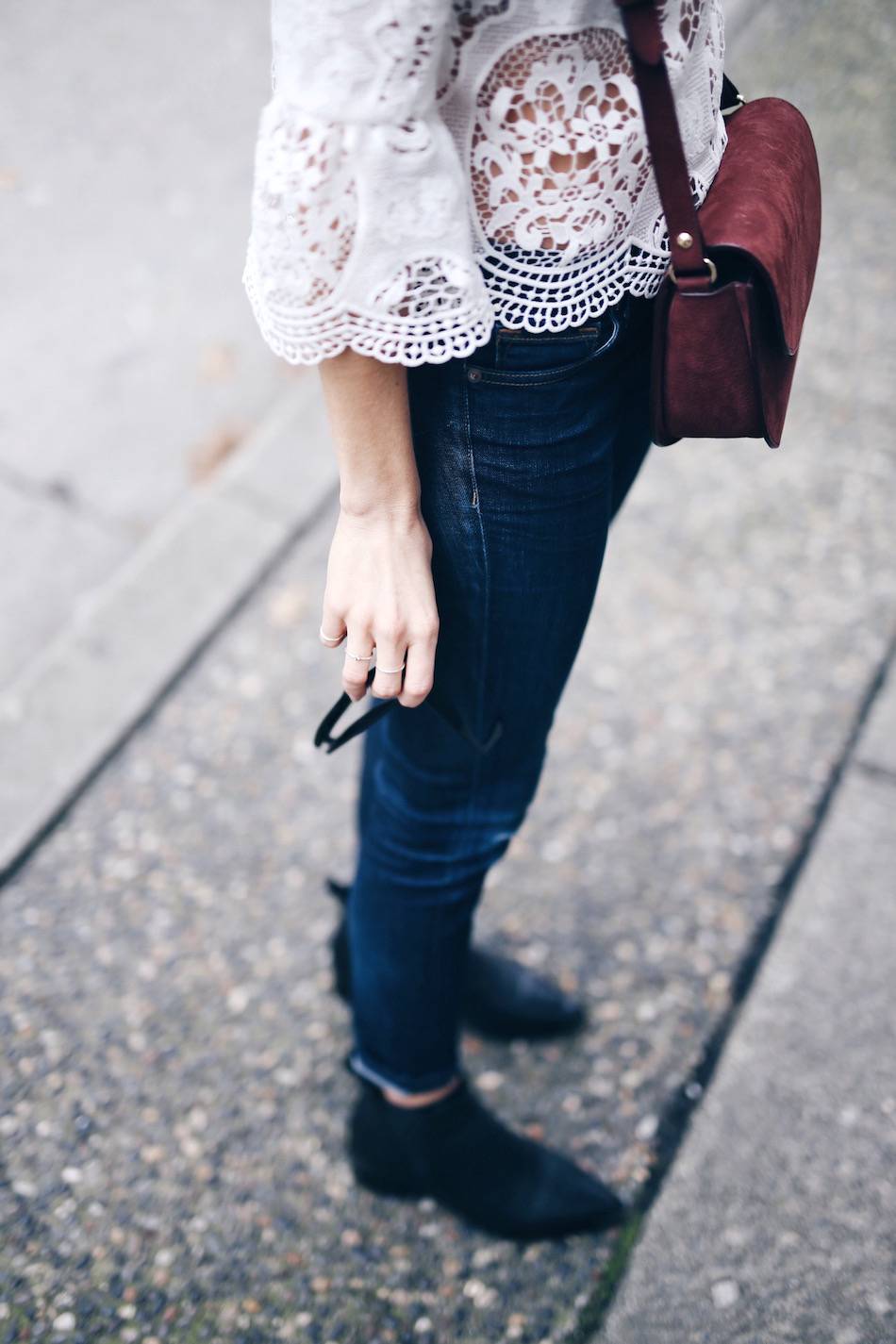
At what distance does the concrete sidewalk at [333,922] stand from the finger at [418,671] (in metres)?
1.00

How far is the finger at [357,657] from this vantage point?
1.07 m

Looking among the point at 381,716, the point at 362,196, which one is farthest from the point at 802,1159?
the point at 362,196

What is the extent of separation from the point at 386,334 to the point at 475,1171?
128 centimetres

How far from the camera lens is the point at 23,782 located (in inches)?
84.6

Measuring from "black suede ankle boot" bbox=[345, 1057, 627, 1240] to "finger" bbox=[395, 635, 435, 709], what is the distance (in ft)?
2.66

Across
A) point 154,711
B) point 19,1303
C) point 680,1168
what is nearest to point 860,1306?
point 680,1168

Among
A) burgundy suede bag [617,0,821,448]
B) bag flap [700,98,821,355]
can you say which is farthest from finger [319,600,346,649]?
bag flap [700,98,821,355]

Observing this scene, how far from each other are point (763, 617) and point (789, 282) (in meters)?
1.54

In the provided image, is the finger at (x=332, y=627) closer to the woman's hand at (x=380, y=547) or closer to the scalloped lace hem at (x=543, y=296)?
the woman's hand at (x=380, y=547)

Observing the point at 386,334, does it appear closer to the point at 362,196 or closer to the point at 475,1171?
the point at 362,196

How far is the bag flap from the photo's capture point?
989 millimetres

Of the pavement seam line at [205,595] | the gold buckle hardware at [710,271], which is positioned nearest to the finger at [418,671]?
the gold buckle hardware at [710,271]

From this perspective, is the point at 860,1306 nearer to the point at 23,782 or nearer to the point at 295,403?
the point at 23,782

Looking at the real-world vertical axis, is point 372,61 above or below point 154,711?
above
